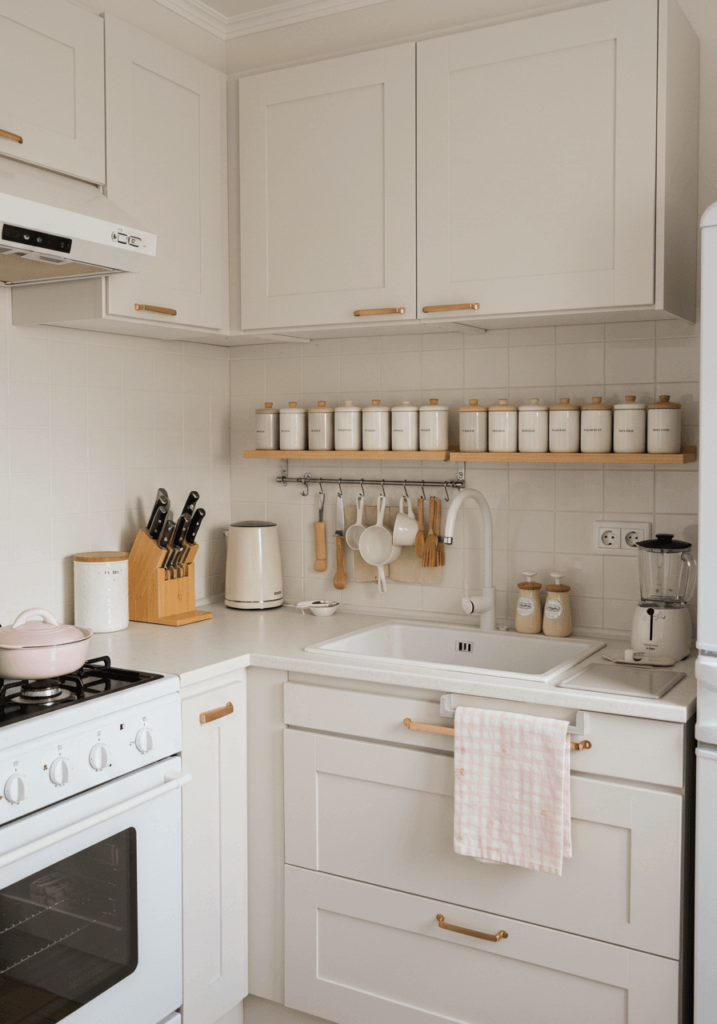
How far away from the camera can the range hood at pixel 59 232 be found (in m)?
1.81

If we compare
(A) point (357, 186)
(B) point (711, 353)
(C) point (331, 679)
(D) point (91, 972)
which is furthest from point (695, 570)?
(D) point (91, 972)

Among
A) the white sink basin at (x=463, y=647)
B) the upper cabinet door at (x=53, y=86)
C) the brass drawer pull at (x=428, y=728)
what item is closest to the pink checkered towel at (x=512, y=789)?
the brass drawer pull at (x=428, y=728)

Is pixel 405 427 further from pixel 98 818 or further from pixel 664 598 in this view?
pixel 98 818

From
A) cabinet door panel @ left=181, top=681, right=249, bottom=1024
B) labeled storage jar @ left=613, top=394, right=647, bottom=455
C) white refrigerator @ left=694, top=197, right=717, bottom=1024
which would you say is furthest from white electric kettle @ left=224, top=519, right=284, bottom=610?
white refrigerator @ left=694, top=197, right=717, bottom=1024

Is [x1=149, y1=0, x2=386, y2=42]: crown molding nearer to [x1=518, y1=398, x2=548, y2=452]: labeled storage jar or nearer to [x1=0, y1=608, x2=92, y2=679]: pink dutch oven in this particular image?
[x1=518, y1=398, x2=548, y2=452]: labeled storage jar

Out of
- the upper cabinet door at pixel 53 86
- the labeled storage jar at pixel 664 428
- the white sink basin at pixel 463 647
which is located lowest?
the white sink basin at pixel 463 647

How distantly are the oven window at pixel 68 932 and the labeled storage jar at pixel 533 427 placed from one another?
1.28 meters

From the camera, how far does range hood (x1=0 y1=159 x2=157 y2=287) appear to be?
181 cm

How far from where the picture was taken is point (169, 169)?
92.7 inches

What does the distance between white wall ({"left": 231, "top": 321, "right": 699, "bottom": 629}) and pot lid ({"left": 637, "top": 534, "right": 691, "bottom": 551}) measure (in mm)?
150

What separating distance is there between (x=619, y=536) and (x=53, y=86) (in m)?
1.70

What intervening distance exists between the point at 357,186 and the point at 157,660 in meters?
1.26

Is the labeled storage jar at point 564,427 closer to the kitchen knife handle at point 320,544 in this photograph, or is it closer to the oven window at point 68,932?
the kitchen knife handle at point 320,544

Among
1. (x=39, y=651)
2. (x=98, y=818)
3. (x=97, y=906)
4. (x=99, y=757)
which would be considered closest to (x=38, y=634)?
(x=39, y=651)
